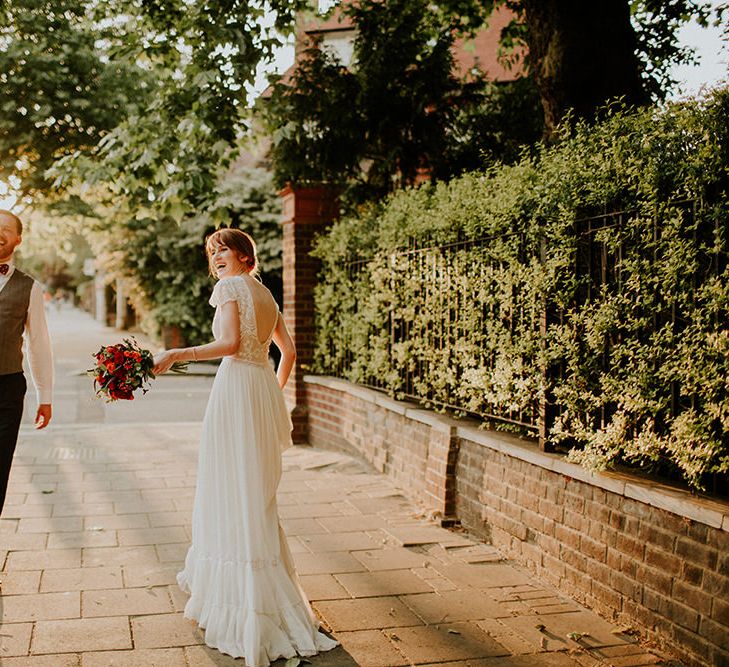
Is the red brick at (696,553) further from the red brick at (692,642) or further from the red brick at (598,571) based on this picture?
the red brick at (598,571)

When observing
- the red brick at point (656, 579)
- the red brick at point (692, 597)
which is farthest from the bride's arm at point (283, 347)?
the red brick at point (692, 597)

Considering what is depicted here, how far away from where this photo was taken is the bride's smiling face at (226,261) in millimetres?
4113

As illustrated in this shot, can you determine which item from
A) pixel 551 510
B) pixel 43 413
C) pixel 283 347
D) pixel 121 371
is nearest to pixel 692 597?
pixel 551 510

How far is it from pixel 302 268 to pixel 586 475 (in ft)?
19.0

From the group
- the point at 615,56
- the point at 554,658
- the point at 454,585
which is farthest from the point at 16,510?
the point at 615,56

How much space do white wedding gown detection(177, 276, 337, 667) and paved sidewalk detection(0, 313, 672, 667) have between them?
0.55 feet

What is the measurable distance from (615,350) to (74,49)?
67.3ft

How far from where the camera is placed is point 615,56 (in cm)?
769

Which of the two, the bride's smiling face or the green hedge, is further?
the bride's smiling face

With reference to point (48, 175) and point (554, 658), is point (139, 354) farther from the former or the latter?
point (48, 175)

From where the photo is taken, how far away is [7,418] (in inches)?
182

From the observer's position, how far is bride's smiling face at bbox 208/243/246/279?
13.5 ft

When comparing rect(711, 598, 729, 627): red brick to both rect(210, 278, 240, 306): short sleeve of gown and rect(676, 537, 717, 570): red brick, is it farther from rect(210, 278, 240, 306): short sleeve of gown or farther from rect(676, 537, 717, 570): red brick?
rect(210, 278, 240, 306): short sleeve of gown

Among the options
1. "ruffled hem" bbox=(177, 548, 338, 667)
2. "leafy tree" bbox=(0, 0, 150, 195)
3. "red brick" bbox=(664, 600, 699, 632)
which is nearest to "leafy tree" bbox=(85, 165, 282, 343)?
"leafy tree" bbox=(0, 0, 150, 195)
